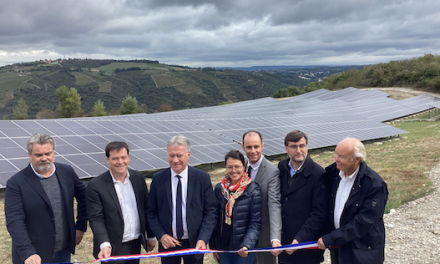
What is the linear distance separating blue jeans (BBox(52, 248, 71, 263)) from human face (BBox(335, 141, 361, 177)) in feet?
11.8

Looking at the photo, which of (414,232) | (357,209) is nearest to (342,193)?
(357,209)

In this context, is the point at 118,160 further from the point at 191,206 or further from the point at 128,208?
the point at 191,206

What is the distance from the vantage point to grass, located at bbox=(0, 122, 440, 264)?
24.5 feet

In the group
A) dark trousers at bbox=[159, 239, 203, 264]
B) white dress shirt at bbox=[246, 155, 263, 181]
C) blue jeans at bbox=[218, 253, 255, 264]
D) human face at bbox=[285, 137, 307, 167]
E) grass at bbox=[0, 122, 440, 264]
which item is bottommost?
grass at bbox=[0, 122, 440, 264]

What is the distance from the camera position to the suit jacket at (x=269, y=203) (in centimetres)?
425

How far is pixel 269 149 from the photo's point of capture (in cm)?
1680

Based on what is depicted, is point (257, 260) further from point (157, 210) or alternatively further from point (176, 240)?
point (157, 210)

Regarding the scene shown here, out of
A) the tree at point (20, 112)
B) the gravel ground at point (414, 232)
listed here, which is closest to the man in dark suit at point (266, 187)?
the gravel ground at point (414, 232)

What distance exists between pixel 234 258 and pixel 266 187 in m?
1.01

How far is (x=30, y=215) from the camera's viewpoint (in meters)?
3.93

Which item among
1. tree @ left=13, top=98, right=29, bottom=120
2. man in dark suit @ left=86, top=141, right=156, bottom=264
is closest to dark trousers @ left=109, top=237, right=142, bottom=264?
man in dark suit @ left=86, top=141, right=156, bottom=264

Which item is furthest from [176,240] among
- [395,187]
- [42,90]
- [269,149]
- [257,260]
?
[42,90]

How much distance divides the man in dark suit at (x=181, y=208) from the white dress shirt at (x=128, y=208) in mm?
188

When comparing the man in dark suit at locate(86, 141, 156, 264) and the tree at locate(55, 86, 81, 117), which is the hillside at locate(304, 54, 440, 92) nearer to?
the tree at locate(55, 86, 81, 117)
